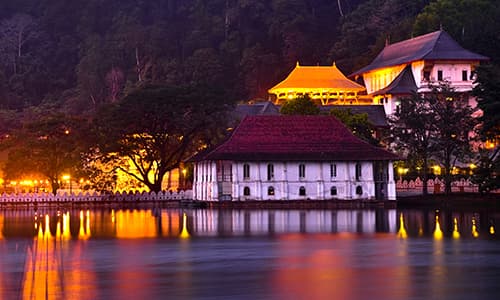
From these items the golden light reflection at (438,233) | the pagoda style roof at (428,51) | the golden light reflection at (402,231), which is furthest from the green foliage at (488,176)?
→ the pagoda style roof at (428,51)

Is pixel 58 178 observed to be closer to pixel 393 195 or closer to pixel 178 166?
pixel 178 166

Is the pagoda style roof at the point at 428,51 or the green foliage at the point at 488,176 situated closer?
the green foliage at the point at 488,176

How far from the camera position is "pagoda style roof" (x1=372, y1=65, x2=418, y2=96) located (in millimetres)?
97438

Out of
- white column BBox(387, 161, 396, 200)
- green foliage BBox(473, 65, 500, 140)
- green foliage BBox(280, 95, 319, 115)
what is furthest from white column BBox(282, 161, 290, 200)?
green foliage BBox(473, 65, 500, 140)

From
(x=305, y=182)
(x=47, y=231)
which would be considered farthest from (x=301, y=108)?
(x=47, y=231)

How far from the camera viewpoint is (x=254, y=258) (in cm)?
3772

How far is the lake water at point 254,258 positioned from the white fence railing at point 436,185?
1575cm

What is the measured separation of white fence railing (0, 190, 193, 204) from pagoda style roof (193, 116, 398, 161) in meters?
6.44

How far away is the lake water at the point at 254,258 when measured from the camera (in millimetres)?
29875

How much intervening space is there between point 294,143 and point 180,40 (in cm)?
8369

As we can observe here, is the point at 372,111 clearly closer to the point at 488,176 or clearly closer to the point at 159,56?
the point at 488,176

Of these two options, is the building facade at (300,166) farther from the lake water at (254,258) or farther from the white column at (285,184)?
the lake water at (254,258)

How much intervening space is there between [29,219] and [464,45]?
55.5 meters

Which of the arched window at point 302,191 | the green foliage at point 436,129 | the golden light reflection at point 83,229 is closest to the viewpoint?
the golden light reflection at point 83,229
